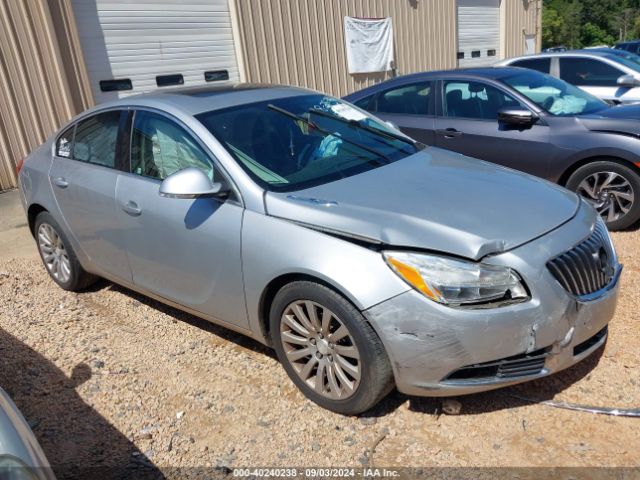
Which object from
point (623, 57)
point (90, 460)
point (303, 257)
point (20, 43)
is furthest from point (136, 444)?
point (623, 57)

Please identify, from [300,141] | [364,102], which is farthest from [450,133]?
[300,141]

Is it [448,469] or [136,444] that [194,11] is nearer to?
[136,444]

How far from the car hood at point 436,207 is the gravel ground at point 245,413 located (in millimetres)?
884

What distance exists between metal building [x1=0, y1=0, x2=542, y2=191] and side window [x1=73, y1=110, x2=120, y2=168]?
15.0 feet

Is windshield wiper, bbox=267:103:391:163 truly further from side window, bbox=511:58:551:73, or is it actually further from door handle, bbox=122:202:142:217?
side window, bbox=511:58:551:73

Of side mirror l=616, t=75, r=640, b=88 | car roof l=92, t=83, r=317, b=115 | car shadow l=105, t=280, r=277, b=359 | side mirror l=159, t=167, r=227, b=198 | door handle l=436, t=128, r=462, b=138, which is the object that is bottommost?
car shadow l=105, t=280, r=277, b=359

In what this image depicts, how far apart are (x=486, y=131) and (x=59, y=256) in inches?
162

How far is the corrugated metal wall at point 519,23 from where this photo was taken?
17.8m

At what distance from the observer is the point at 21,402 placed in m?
3.19

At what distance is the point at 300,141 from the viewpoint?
3.39 metres

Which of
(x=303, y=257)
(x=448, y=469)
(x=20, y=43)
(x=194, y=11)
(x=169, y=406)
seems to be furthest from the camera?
(x=194, y=11)

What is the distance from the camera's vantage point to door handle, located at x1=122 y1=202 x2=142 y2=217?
3.44 m

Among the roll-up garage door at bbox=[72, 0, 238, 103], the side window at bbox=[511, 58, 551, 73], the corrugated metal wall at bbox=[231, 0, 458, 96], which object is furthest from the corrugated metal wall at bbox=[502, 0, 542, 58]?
the roll-up garage door at bbox=[72, 0, 238, 103]

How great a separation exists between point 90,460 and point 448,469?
5.53 ft
